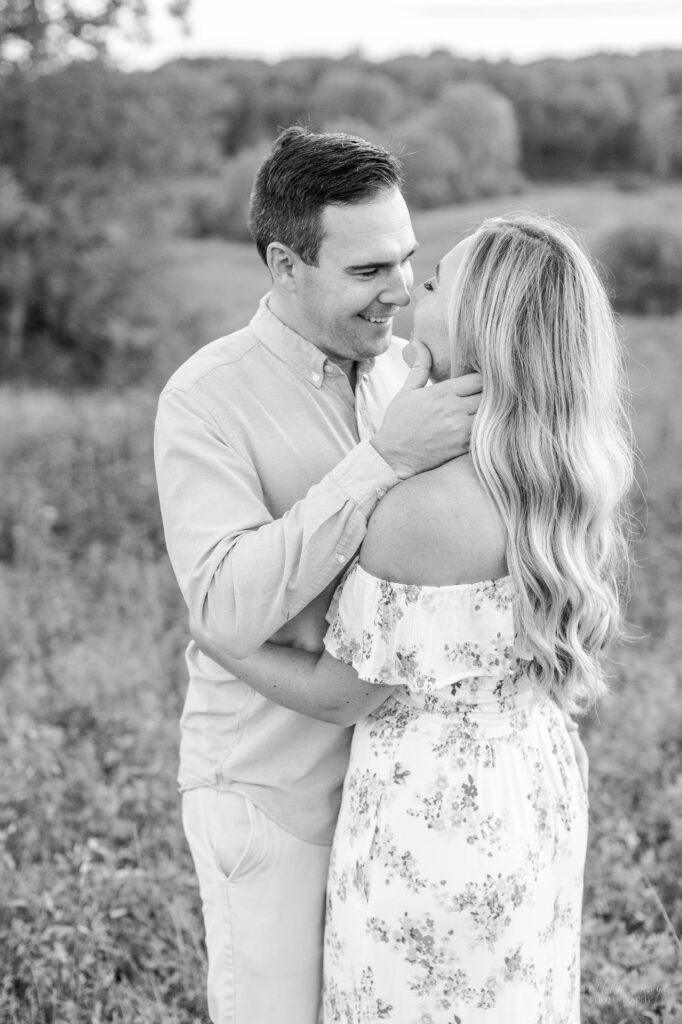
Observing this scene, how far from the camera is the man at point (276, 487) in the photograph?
7.54 ft

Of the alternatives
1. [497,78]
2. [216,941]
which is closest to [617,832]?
[216,941]

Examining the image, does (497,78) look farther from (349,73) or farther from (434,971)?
(434,971)

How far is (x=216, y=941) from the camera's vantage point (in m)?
2.45

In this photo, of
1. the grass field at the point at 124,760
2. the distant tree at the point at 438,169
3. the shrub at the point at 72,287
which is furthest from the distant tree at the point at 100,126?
the distant tree at the point at 438,169

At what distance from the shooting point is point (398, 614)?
2.03m

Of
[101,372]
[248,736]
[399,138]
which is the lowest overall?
[101,372]

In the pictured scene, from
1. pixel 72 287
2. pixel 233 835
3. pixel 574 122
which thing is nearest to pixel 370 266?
pixel 233 835

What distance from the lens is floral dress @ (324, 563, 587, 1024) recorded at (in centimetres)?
206

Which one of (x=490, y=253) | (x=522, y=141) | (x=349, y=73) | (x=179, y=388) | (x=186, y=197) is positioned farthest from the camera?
(x=522, y=141)

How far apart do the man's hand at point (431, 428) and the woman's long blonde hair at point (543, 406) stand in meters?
0.04

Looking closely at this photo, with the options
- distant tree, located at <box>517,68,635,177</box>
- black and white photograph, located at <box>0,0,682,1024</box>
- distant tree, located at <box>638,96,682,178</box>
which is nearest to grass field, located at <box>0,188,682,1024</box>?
black and white photograph, located at <box>0,0,682,1024</box>

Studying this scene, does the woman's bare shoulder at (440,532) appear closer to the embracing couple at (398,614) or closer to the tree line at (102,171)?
the embracing couple at (398,614)

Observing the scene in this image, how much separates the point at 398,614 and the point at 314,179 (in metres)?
1.13

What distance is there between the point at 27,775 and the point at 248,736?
2.37m
